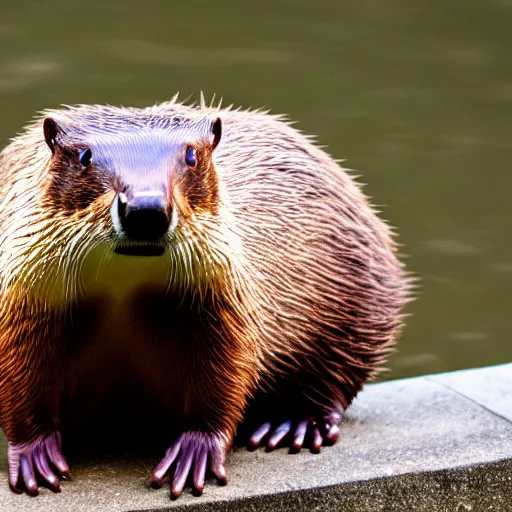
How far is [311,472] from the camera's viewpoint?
9.13ft

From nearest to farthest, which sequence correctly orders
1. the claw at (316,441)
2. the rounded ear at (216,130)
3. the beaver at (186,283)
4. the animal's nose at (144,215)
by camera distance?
the animal's nose at (144,215), the beaver at (186,283), the rounded ear at (216,130), the claw at (316,441)

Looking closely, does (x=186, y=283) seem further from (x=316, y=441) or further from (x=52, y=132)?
(x=316, y=441)

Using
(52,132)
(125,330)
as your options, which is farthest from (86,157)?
(125,330)

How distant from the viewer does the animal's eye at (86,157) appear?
94.8 inches

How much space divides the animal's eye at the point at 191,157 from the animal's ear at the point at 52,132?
0.74 ft

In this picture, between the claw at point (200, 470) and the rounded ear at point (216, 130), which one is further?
the claw at point (200, 470)

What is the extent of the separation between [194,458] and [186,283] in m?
0.42

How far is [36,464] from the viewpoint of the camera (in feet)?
Result: 8.90

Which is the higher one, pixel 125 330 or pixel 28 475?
pixel 125 330

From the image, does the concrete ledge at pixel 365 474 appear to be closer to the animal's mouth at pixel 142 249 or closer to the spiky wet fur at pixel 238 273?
the spiky wet fur at pixel 238 273

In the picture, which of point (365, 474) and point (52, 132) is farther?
point (365, 474)

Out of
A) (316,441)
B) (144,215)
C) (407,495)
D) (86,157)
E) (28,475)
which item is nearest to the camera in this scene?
(144,215)

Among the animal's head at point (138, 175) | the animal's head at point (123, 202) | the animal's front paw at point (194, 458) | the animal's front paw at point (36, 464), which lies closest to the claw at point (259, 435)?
the animal's front paw at point (194, 458)

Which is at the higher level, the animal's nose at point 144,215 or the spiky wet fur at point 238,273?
the animal's nose at point 144,215
